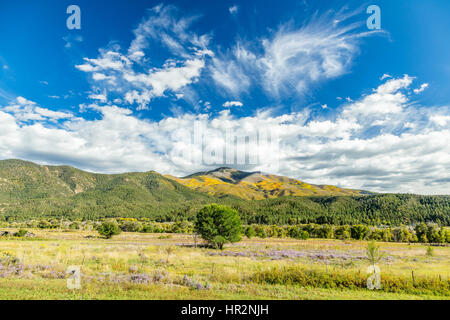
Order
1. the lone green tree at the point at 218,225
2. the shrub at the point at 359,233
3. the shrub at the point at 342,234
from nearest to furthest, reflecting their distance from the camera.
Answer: the lone green tree at the point at 218,225 < the shrub at the point at 359,233 < the shrub at the point at 342,234

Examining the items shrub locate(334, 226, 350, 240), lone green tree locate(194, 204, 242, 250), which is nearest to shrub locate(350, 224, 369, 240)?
shrub locate(334, 226, 350, 240)

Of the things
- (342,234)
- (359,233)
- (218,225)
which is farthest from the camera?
(342,234)

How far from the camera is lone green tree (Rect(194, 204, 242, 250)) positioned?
46631mm

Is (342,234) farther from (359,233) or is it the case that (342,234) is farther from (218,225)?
(218,225)

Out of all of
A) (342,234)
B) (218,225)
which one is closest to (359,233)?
(342,234)

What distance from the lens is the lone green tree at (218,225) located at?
46.6 metres

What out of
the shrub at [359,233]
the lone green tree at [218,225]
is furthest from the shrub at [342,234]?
the lone green tree at [218,225]

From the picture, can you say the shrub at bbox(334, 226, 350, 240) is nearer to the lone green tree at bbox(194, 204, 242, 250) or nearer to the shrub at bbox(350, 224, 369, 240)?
the shrub at bbox(350, 224, 369, 240)

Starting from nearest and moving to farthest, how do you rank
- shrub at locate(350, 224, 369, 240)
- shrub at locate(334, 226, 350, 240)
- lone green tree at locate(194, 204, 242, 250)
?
lone green tree at locate(194, 204, 242, 250) < shrub at locate(350, 224, 369, 240) < shrub at locate(334, 226, 350, 240)

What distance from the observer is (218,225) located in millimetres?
47625

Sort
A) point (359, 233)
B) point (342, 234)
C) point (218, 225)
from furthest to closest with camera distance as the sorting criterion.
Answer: point (342, 234), point (359, 233), point (218, 225)

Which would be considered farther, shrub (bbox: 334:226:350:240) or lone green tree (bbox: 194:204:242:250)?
shrub (bbox: 334:226:350:240)

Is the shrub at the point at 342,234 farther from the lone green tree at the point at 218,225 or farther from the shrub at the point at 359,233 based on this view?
the lone green tree at the point at 218,225
